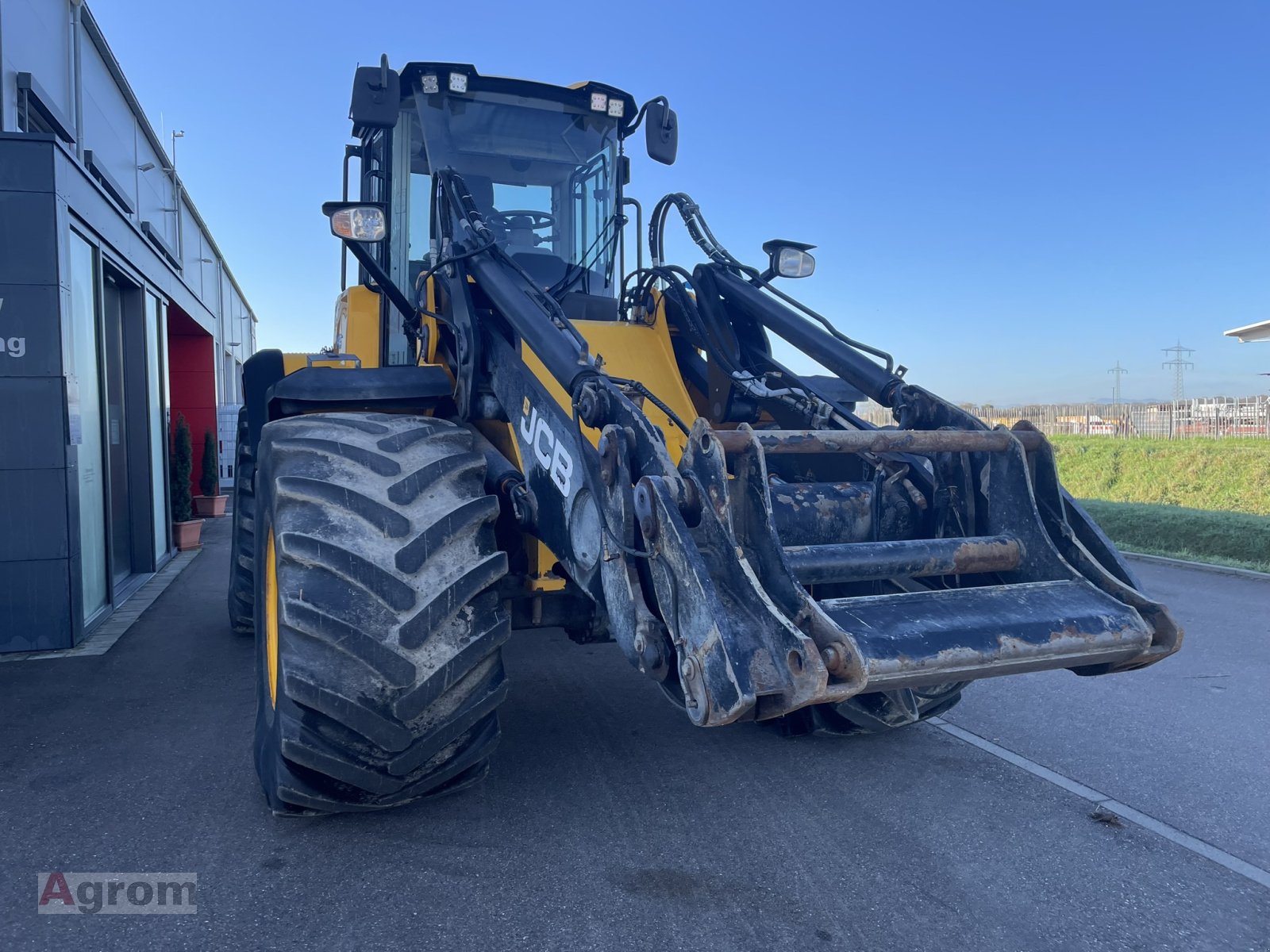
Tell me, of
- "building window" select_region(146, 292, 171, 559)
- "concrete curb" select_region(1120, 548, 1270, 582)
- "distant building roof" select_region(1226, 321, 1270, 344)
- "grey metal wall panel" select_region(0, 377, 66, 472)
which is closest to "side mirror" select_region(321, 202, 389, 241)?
"grey metal wall panel" select_region(0, 377, 66, 472)

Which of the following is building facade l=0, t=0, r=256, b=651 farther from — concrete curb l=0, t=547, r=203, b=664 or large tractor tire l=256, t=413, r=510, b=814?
large tractor tire l=256, t=413, r=510, b=814

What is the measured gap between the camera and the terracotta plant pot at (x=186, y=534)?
11344 mm

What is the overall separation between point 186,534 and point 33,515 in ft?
17.9

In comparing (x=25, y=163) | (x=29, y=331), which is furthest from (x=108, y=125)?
(x=29, y=331)

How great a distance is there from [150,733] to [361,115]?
3.03 metres

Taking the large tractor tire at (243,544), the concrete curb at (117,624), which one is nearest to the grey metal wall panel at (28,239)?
the large tractor tire at (243,544)

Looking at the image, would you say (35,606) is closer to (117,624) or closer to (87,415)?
(117,624)

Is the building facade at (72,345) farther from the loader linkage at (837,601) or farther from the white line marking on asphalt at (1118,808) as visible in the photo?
the white line marking on asphalt at (1118,808)

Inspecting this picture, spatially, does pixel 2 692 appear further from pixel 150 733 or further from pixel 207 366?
A: pixel 207 366

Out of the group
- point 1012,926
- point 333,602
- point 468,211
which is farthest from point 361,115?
point 1012,926

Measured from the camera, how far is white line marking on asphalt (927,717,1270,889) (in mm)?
3293

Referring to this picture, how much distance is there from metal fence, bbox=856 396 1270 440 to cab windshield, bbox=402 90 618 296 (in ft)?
63.1

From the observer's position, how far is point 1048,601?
10.0 ft

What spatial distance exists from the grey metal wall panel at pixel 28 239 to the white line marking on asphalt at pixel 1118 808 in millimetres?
5957
